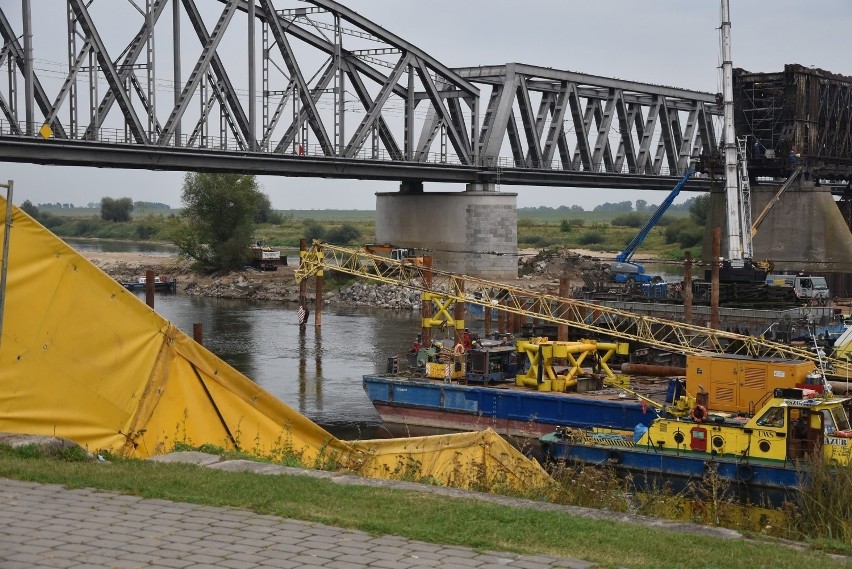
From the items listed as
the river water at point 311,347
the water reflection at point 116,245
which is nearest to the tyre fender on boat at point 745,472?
the river water at point 311,347

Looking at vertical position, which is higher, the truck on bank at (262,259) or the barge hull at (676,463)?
the truck on bank at (262,259)

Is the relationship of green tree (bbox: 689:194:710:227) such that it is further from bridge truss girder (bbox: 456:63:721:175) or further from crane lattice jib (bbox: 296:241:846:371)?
crane lattice jib (bbox: 296:241:846:371)

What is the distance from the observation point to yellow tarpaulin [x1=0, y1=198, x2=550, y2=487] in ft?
51.9

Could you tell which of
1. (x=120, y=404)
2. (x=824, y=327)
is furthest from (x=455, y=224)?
(x=120, y=404)

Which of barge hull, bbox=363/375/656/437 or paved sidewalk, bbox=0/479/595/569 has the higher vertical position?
paved sidewalk, bbox=0/479/595/569

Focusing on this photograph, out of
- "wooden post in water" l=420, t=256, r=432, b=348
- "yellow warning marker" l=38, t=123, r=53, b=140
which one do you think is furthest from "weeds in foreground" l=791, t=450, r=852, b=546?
"yellow warning marker" l=38, t=123, r=53, b=140

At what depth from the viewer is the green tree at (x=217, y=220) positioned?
345 feet

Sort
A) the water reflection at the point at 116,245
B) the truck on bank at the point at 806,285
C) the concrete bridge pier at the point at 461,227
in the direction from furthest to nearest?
the water reflection at the point at 116,245
the concrete bridge pier at the point at 461,227
the truck on bank at the point at 806,285

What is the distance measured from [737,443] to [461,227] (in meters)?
68.7

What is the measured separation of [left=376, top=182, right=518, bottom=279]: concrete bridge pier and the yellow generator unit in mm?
59623

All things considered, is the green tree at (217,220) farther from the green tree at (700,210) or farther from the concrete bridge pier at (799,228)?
the green tree at (700,210)

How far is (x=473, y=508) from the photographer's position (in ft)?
42.5

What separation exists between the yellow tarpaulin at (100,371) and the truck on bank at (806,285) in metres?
55.6

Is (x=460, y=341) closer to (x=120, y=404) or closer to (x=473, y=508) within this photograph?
(x=120, y=404)
